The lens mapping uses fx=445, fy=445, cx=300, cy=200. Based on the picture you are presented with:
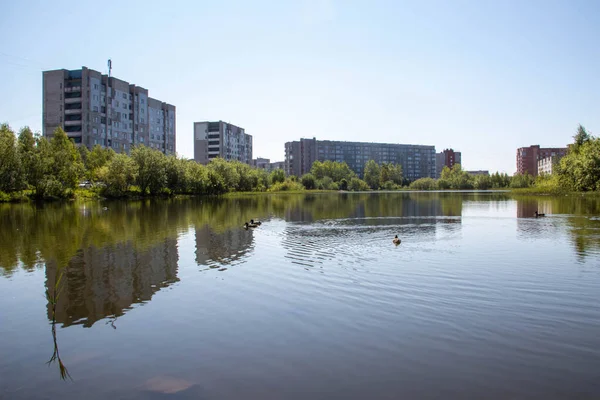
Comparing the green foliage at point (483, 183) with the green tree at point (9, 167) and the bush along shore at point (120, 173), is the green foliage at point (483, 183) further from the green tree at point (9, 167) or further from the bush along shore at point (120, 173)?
the green tree at point (9, 167)

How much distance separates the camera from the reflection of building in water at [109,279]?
40.8 feet

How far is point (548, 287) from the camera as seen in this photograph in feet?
47.5

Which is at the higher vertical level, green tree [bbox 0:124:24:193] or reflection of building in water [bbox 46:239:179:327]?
green tree [bbox 0:124:24:193]

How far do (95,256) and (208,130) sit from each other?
15848 centimetres

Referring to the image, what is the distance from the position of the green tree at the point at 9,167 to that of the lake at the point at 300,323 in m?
47.9

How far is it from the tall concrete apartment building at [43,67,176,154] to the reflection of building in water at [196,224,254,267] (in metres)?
84.8

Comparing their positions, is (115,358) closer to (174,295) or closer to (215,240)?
(174,295)

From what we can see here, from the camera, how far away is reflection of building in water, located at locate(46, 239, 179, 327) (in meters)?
A: 12.4

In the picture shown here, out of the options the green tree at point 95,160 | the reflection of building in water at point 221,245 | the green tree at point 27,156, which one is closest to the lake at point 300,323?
the reflection of building in water at point 221,245

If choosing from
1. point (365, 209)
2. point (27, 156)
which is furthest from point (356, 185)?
point (27, 156)

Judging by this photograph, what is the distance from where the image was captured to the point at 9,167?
62.4 m

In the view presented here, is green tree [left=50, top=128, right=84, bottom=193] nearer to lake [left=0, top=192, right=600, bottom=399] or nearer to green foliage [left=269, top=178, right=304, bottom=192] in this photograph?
lake [left=0, top=192, right=600, bottom=399]

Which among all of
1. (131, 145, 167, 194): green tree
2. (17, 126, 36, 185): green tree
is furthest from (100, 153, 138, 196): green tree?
(17, 126, 36, 185): green tree

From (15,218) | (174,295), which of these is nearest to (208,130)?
(15,218)
